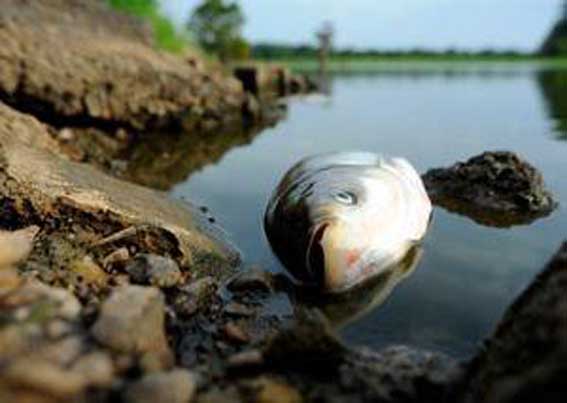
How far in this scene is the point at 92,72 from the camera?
15320mm

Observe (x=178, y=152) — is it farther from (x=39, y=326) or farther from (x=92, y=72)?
(x=39, y=326)

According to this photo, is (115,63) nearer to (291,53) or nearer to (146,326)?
Result: (146,326)

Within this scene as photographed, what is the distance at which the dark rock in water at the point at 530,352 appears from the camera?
318 cm

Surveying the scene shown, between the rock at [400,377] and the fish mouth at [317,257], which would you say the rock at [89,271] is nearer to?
the fish mouth at [317,257]

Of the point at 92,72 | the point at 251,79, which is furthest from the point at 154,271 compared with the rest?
the point at 251,79

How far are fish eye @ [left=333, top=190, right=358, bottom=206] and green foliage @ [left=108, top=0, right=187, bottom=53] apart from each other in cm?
2123

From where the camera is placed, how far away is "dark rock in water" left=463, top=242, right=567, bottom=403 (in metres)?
3.18

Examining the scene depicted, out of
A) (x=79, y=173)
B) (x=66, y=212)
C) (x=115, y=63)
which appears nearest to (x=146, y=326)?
(x=66, y=212)

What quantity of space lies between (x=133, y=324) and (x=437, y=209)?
5826 mm

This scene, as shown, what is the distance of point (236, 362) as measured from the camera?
4.39 metres

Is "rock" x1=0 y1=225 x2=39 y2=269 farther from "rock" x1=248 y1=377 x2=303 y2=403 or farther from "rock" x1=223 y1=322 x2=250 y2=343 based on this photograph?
"rock" x1=248 y1=377 x2=303 y2=403

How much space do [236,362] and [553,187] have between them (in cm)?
721

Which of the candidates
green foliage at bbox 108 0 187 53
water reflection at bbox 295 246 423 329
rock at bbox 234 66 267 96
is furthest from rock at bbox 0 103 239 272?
green foliage at bbox 108 0 187 53

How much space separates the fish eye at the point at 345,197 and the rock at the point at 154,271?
1.52 metres
